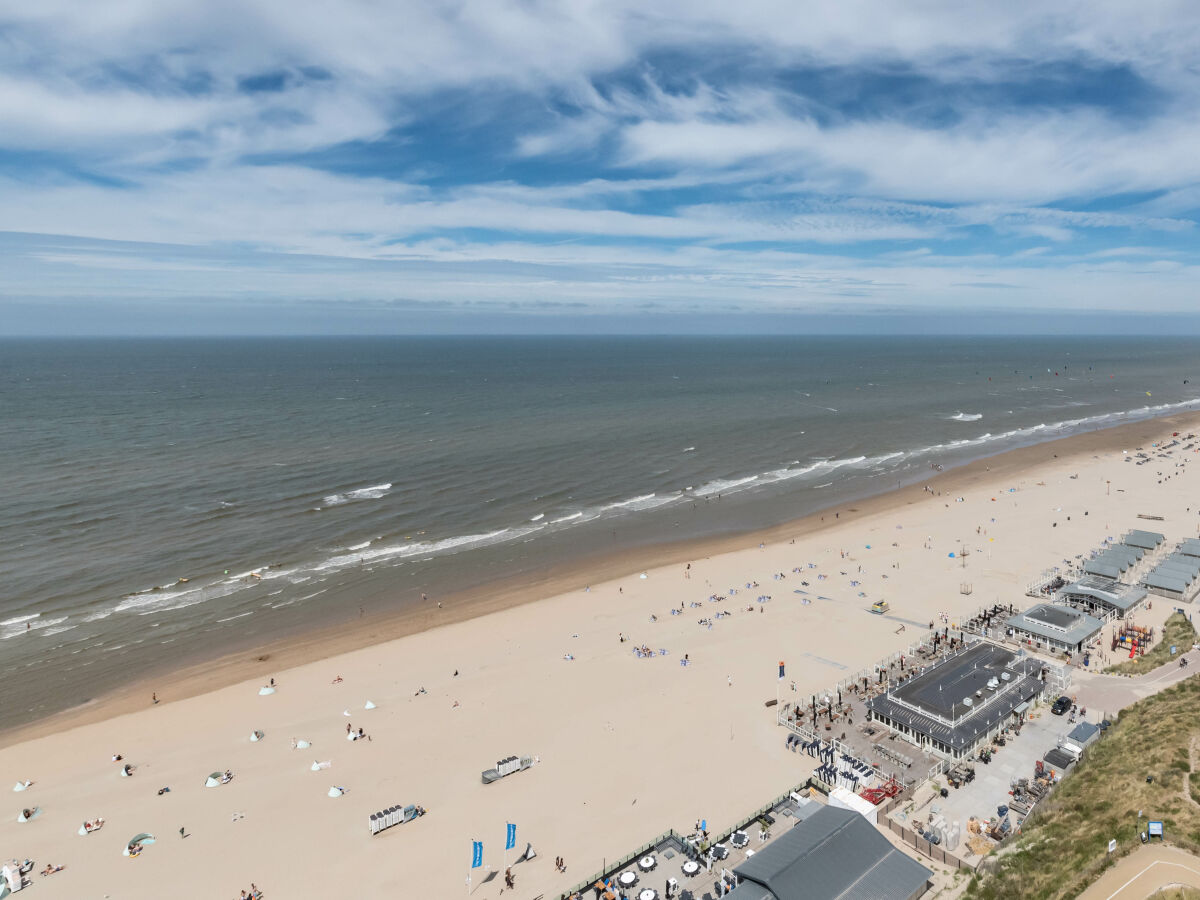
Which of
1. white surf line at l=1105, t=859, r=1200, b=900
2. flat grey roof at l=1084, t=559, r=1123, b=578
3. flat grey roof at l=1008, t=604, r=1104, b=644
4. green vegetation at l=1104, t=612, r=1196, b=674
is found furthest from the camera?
flat grey roof at l=1084, t=559, r=1123, b=578

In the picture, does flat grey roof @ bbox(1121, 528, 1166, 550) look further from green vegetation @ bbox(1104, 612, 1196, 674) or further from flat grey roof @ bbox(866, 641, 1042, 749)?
flat grey roof @ bbox(866, 641, 1042, 749)

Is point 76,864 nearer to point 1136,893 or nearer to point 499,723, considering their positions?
point 499,723

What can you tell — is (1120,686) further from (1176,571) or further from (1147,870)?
(1176,571)

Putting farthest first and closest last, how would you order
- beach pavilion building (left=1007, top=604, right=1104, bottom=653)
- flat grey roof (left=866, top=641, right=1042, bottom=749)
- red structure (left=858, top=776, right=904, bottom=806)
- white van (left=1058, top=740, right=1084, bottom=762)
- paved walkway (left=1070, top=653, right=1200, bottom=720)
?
beach pavilion building (left=1007, top=604, right=1104, bottom=653) < paved walkway (left=1070, top=653, right=1200, bottom=720) < flat grey roof (left=866, top=641, right=1042, bottom=749) < white van (left=1058, top=740, right=1084, bottom=762) < red structure (left=858, top=776, right=904, bottom=806)

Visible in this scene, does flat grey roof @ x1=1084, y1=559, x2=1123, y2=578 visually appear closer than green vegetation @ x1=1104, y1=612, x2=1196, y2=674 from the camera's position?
No

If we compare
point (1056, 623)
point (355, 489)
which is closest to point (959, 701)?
point (1056, 623)

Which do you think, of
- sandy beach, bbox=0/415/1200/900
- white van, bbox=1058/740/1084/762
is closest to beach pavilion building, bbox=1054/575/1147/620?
sandy beach, bbox=0/415/1200/900
